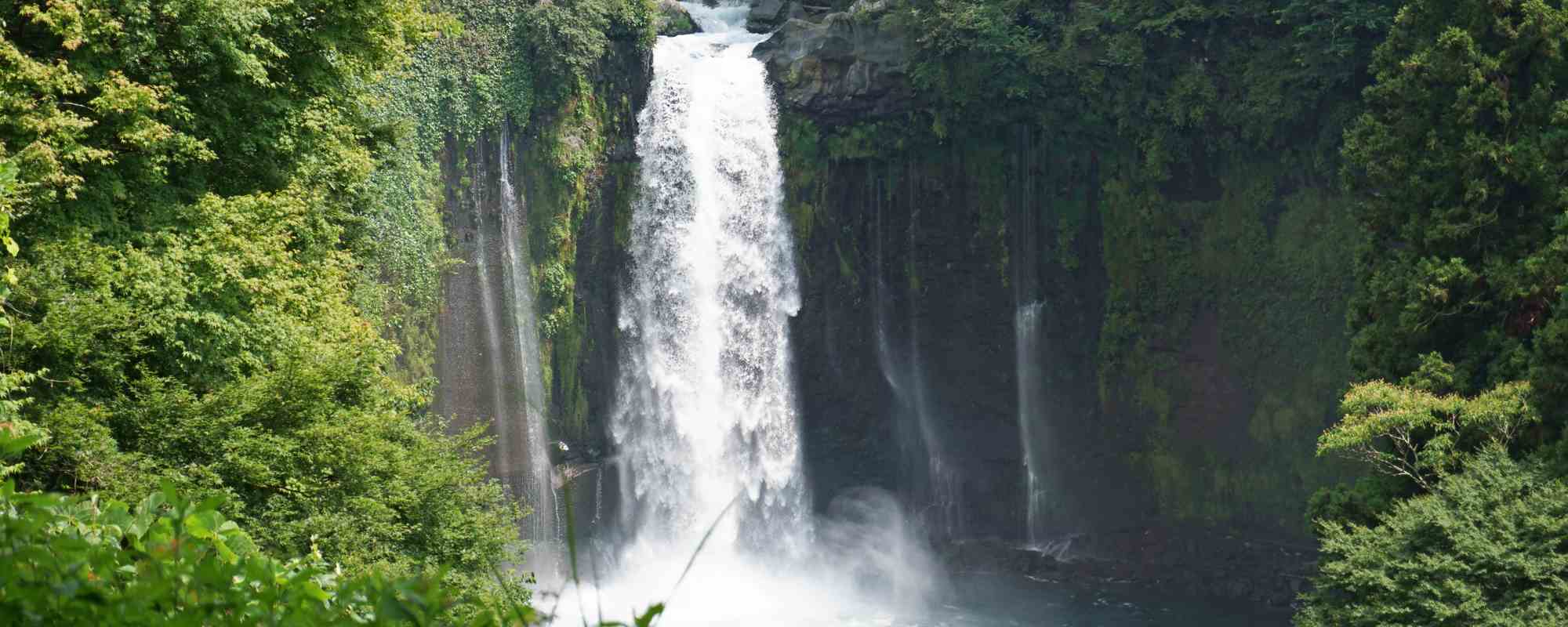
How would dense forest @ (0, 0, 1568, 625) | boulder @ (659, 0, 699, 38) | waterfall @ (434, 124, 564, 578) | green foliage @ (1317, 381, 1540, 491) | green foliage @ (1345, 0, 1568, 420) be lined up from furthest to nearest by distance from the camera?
boulder @ (659, 0, 699, 38), waterfall @ (434, 124, 564, 578), green foliage @ (1345, 0, 1568, 420), green foliage @ (1317, 381, 1540, 491), dense forest @ (0, 0, 1568, 625)

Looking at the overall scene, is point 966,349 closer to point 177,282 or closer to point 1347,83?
point 1347,83

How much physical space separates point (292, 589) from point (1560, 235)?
1850 centimetres

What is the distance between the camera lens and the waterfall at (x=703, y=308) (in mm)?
32156

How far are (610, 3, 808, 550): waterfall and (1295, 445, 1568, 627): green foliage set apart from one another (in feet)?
54.0

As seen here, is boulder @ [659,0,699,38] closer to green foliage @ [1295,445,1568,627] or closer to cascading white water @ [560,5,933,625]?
cascading white water @ [560,5,933,625]

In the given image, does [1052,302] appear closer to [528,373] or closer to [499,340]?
[528,373]

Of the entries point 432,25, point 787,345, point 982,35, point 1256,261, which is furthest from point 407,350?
point 1256,261

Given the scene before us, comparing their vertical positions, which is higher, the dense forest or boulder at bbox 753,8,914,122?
boulder at bbox 753,8,914,122

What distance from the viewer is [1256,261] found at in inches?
1141

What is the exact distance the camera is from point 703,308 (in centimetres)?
3216

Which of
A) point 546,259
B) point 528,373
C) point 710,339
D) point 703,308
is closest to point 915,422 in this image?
point 710,339

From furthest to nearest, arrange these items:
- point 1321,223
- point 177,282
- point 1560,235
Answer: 1. point 1321,223
2. point 1560,235
3. point 177,282

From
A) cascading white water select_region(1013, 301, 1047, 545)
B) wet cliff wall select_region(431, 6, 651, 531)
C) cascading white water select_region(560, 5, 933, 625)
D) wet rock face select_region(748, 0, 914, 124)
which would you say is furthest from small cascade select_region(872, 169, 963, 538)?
wet cliff wall select_region(431, 6, 651, 531)

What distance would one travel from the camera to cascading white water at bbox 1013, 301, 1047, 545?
31.7 meters
